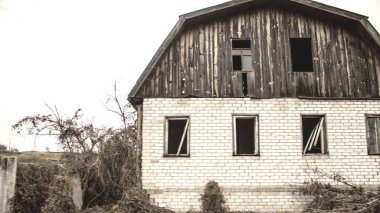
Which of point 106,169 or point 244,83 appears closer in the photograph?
point 244,83

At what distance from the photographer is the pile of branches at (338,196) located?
29.8ft

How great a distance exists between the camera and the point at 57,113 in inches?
531

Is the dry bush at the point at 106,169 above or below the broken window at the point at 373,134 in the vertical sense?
below

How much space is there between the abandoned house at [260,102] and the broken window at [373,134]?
0.03 metres

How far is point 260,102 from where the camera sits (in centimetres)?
1092

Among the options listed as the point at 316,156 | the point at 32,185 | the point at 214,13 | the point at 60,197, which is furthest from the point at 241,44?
the point at 32,185

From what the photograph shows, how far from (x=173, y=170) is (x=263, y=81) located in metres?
4.01

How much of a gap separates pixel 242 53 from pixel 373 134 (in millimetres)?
4873

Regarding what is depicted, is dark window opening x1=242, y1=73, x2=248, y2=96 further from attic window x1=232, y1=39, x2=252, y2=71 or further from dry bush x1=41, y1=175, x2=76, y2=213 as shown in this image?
dry bush x1=41, y1=175, x2=76, y2=213

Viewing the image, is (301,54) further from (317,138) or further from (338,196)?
(338,196)

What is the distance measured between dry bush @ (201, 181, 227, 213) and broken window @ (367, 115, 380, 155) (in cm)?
488

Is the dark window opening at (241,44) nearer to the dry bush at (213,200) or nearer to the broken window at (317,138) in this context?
the broken window at (317,138)

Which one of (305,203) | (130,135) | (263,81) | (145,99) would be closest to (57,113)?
(130,135)

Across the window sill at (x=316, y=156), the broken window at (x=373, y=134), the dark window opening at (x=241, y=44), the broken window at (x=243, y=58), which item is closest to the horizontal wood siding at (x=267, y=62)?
the broken window at (x=243, y=58)
